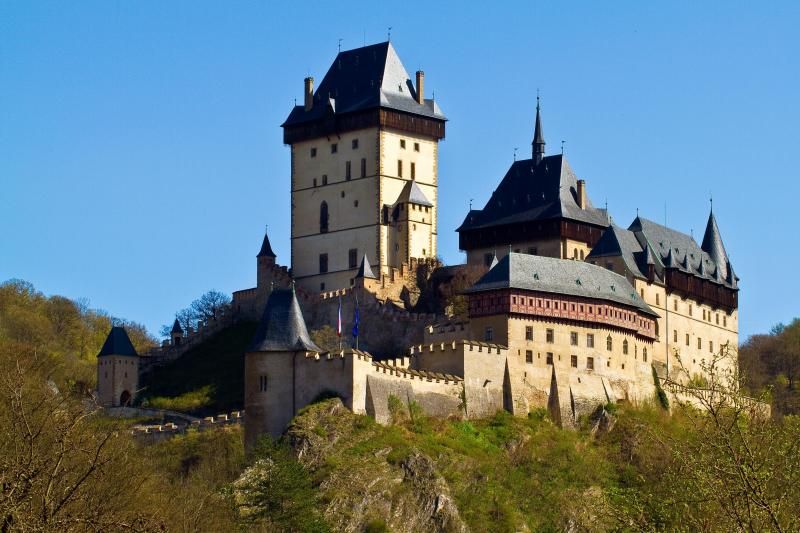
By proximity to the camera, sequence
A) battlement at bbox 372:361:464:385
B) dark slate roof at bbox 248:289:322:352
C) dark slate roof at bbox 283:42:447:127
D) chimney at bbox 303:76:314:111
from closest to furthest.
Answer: dark slate roof at bbox 248:289:322:352
battlement at bbox 372:361:464:385
dark slate roof at bbox 283:42:447:127
chimney at bbox 303:76:314:111

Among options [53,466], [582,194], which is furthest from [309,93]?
[53,466]

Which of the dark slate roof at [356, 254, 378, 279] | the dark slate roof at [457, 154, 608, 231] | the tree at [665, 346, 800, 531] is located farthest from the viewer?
the dark slate roof at [457, 154, 608, 231]

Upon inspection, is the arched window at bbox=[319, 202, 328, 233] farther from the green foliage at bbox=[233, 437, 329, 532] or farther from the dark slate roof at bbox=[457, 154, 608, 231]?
the green foliage at bbox=[233, 437, 329, 532]

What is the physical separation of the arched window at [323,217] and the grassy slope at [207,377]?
19.9 feet

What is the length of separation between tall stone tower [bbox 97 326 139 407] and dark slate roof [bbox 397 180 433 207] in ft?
50.1

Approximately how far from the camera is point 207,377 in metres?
86.4

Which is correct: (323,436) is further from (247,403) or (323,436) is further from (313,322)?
(313,322)

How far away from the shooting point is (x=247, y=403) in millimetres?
68062

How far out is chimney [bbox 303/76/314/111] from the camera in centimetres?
9331

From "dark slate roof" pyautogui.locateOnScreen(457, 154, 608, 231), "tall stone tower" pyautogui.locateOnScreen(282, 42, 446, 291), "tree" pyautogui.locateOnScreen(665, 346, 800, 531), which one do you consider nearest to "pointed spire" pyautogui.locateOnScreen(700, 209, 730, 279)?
"dark slate roof" pyautogui.locateOnScreen(457, 154, 608, 231)

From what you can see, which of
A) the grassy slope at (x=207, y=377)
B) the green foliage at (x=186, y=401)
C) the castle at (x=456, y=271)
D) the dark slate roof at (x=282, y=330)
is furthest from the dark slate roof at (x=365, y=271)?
the dark slate roof at (x=282, y=330)

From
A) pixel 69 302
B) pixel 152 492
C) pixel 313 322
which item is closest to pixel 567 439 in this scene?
pixel 313 322

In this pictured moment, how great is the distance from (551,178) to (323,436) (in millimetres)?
26278

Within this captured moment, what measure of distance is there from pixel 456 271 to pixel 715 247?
1710 centimetres
